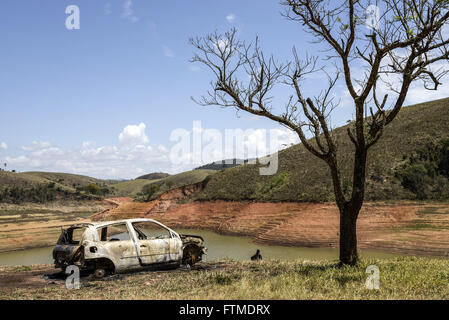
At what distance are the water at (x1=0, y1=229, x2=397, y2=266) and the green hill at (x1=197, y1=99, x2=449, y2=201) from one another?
1176 centimetres

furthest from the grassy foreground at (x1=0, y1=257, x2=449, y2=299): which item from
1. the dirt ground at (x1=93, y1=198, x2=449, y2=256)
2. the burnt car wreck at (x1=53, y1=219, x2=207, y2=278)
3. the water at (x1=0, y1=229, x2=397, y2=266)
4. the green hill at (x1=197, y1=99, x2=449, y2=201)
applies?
the green hill at (x1=197, y1=99, x2=449, y2=201)

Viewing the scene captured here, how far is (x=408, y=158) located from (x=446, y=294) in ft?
122

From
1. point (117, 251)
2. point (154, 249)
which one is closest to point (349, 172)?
point (154, 249)

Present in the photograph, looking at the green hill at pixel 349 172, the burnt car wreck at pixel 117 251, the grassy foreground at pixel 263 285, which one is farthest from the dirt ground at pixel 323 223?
the burnt car wreck at pixel 117 251

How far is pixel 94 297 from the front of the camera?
26.4 ft

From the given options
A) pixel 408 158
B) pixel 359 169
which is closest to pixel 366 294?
pixel 359 169

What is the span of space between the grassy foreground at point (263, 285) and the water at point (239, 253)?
1217cm

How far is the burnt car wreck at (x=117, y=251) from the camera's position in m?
10.4

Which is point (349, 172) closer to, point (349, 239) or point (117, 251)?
point (349, 239)

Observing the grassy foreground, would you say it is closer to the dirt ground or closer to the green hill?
the dirt ground

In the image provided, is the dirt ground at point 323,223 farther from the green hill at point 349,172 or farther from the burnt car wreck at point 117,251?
the burnt car wreck at point 117,251

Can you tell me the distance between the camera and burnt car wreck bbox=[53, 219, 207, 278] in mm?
10414

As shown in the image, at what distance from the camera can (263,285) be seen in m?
8.52

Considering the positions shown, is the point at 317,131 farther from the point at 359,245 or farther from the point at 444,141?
the point at 444,141
